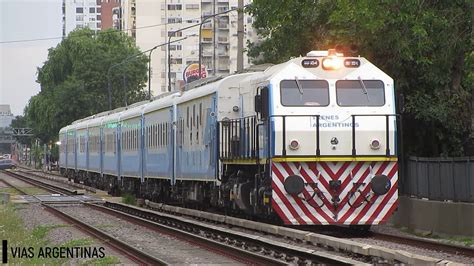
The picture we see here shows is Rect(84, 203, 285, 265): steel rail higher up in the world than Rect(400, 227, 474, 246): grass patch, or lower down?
higher up

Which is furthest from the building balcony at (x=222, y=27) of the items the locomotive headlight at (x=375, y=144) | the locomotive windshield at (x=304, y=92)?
the locomotive headlight at (x=375, y=144)

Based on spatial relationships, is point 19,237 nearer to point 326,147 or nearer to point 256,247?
point 256,247

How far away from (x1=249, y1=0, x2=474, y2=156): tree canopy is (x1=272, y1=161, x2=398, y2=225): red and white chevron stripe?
7.15 ft

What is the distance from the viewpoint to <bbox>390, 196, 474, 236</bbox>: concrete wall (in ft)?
63.0

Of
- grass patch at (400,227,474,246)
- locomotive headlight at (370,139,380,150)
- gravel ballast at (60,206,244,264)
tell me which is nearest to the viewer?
gravel ballast at (60,206,244,264)

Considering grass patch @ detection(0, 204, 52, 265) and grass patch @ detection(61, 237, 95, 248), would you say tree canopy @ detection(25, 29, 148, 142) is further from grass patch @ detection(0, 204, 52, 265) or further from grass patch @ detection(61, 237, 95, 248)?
grass patch @ detection(61, 237, 95, 248)

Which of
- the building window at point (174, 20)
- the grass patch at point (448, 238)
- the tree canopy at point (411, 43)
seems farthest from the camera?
the building window at point (174, 20)

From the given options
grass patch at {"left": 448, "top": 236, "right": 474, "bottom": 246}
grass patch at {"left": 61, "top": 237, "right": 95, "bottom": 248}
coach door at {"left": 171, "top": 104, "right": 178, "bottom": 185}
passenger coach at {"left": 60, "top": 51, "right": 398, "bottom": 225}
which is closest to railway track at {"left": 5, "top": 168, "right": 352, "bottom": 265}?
grass patch at {"left": 61, "top": 237, "right": 95, "bottom": 248}

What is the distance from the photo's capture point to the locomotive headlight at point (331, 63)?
19266mm

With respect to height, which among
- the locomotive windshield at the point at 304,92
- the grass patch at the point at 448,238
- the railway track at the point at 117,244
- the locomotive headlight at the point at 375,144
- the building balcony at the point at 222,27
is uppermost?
the building balcony at the point at 222,27

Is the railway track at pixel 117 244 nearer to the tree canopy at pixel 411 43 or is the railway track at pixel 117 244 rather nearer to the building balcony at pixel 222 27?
the tree canopy at pixel 411 43

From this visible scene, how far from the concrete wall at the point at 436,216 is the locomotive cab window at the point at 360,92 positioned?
2907 mm

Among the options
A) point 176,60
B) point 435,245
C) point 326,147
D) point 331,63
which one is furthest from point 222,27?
point 435,245

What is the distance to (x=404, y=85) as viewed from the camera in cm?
2634
